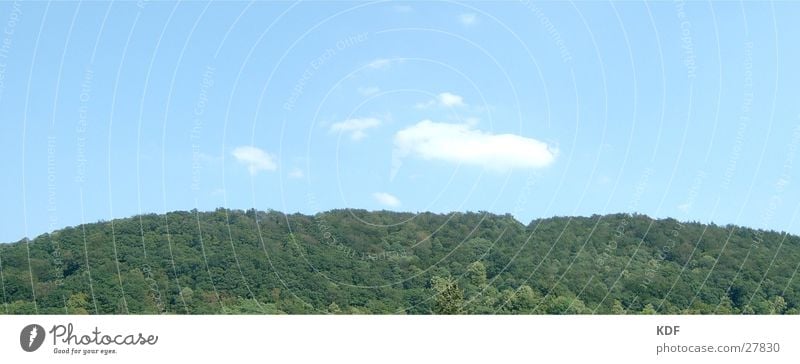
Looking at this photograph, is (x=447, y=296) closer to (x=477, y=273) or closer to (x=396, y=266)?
(x=477, y=273)

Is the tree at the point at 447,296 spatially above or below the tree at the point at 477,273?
below

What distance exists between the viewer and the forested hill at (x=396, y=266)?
22203 mm

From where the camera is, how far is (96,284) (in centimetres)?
2192

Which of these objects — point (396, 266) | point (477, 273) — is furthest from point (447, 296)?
point (396, 266)

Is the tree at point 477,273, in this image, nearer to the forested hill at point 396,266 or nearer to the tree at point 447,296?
the forested hill at point 396,266

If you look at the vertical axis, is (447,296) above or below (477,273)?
below

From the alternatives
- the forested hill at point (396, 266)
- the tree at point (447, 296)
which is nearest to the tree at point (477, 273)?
the forested hill at point (396, 266)

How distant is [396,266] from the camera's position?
78.1ft

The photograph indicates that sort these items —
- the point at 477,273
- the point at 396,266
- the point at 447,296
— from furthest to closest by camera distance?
1. the point at 447,296
2. the point at 477,273
3. the point at 396,266

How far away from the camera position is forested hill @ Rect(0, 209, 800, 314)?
22203 millimetres
